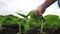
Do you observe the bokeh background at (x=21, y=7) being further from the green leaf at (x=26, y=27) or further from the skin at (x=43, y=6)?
the green leaf at (x=26, y=27)

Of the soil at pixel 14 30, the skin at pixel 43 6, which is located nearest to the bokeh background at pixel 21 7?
the skin at pixel 43 6

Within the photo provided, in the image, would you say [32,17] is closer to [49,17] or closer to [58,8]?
[49,17]

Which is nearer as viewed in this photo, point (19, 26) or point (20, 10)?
point (19, 26)

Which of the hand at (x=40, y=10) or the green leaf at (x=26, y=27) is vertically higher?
the hand at (x=40, y=10)

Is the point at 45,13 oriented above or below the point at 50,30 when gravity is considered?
above

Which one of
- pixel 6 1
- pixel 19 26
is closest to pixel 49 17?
pixel 19 26

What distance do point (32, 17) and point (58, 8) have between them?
0.72ft

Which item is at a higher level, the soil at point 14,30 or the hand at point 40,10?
the hand at point 40,10

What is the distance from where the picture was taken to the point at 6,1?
4.07ft

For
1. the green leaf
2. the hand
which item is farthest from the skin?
the green leaf

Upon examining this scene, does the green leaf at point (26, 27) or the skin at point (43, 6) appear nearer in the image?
the green leaf at point (26, 27)

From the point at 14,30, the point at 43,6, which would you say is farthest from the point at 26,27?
the point at 43,6

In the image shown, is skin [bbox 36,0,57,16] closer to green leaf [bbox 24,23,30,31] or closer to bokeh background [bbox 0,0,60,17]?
bokeh background [bbox 0,0,60,17]

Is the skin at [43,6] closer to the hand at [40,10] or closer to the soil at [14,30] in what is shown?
the hand at [40,10]
